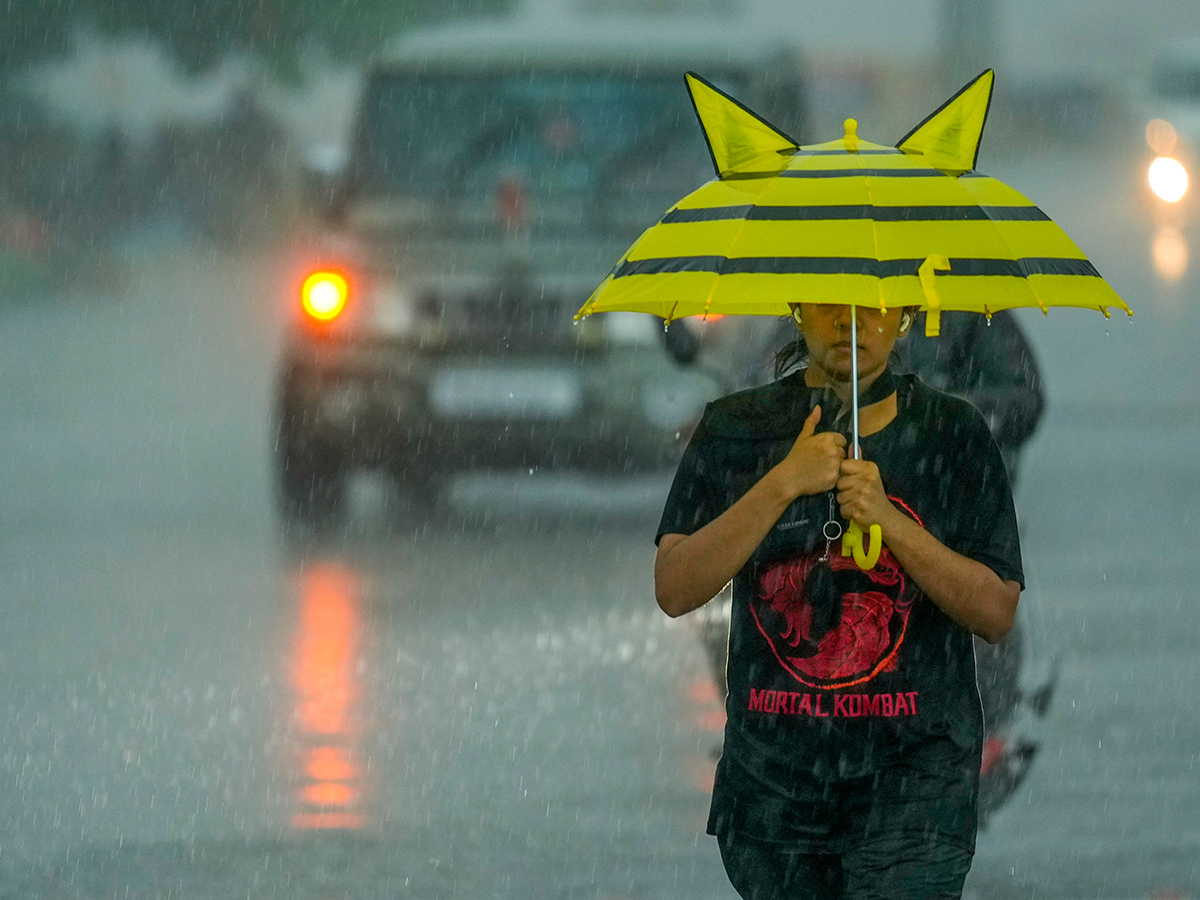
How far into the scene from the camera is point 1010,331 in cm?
612

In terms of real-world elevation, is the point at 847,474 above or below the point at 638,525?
above

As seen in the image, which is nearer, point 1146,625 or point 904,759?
point 904,759

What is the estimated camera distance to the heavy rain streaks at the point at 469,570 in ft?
20.6

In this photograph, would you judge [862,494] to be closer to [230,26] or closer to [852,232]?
[852,232]

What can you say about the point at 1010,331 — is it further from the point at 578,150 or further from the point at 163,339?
the point at 163,339

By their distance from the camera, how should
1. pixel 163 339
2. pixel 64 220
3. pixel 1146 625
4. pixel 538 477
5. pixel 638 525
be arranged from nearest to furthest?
pixel 1146 625
pixel 638 525
pixel 538 477
pixel 163 339
pixel 64 220

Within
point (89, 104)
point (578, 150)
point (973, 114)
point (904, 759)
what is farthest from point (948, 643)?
point (89, 104)

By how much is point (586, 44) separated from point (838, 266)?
9.23 m

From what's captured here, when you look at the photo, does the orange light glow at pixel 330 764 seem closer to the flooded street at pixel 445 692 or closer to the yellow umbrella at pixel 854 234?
the flooded street at pixel 445 692

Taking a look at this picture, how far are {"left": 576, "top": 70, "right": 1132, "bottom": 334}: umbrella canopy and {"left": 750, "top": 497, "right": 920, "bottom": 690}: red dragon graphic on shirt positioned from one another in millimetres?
351

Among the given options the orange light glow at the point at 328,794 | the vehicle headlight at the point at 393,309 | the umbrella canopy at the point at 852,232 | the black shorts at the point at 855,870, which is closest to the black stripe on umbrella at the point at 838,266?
the umbrella canopy at the point at 852,232

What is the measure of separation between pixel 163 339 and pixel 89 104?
65.9 ft

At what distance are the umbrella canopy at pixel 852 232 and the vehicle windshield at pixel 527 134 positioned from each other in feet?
27.5

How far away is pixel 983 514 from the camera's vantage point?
382 centimetres
